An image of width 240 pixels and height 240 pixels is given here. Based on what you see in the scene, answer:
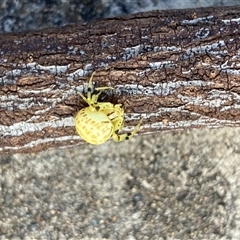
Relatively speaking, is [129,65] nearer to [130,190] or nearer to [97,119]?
[97,119]

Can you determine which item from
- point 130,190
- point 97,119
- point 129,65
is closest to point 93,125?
point 97,119

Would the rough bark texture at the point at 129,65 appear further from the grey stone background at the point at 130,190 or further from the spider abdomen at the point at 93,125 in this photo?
the grey stone background at the point at 130,190

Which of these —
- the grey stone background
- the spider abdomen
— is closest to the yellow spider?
the spider abdomen

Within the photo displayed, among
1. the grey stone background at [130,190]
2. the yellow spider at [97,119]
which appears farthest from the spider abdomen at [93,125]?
the grey stone background at [130,190]

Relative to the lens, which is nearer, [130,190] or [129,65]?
[129,65]

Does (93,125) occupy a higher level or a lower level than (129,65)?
lower

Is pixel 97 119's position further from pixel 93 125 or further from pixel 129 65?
pixel 129 65

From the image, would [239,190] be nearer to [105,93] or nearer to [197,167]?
[197,167]
